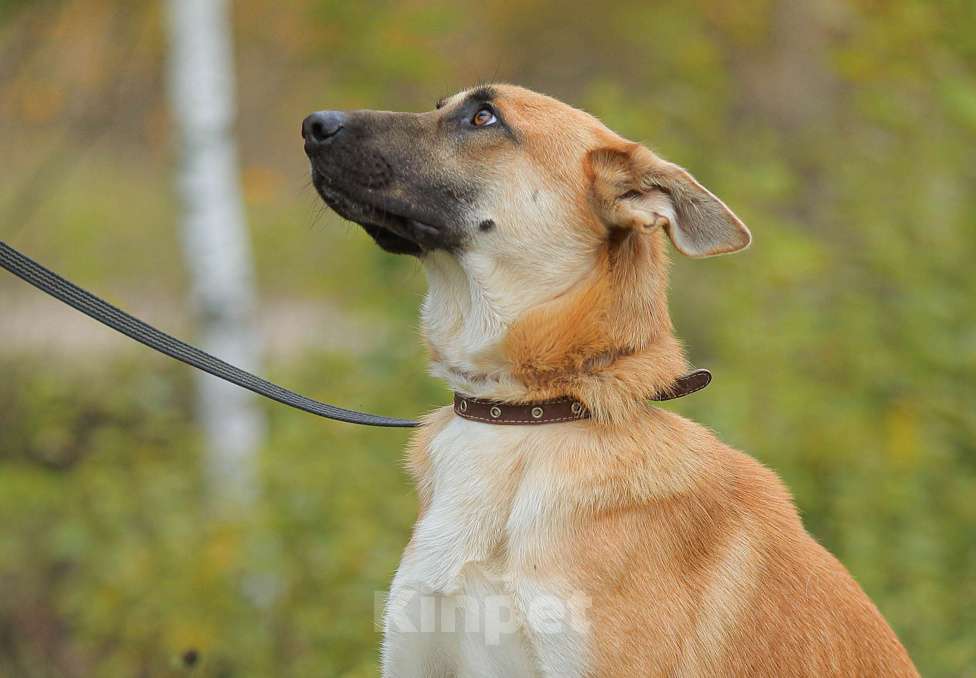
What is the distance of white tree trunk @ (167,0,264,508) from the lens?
6.44m

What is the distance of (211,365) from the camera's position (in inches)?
121

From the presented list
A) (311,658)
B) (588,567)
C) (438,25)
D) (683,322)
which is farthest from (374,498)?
(683,322)

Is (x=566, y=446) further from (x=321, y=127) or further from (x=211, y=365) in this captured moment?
(x=321, y=127)

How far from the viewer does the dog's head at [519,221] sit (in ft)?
9.98

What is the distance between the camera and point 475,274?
10.6 ft

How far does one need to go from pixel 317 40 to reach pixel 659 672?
5035 millimetres

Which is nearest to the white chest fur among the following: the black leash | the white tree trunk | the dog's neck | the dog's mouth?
the dog's neck

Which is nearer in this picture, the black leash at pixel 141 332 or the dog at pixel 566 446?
the dog at pixel 566 446

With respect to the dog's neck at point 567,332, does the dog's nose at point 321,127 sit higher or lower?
higher

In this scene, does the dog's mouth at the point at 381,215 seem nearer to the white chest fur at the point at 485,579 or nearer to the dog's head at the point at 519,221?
A: the dog's head at the point at 519,221

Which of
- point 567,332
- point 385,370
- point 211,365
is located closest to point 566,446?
point 567,332

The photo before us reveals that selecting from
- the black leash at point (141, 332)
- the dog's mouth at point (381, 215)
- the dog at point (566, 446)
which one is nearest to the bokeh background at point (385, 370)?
the dog's mouth at point (381, 215)

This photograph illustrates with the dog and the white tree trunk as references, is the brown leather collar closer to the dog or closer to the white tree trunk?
the dog

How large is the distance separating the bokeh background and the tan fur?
81 cm
